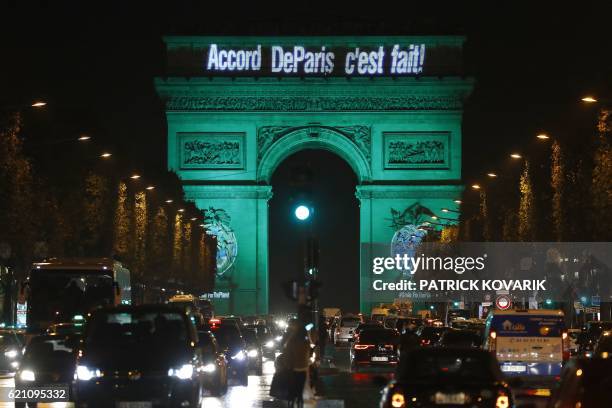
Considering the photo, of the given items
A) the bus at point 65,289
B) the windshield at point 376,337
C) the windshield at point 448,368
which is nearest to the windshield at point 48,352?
the windshield at point 448,368

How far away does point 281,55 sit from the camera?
407ft

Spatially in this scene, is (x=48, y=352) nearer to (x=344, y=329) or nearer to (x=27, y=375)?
(x=27, y=375)

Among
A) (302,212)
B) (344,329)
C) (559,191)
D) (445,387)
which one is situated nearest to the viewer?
(445,387)

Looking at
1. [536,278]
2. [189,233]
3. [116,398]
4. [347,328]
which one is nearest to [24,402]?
[116,398]

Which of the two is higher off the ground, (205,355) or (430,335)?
(430,335)

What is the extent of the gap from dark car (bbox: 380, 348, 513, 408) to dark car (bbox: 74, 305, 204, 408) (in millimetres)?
4421

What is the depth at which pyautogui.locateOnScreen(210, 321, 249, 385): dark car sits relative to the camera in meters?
42.7

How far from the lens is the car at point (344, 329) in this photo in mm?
85812

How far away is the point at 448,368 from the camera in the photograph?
22609 millimetres

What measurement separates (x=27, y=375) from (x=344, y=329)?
5574 cm

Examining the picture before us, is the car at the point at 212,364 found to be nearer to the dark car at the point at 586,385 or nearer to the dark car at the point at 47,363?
the dark car at the point at 47,363

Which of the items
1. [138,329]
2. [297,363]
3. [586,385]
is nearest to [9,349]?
[297,363]

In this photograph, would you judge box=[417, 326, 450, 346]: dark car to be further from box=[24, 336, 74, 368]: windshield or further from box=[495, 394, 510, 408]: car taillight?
box=[495, 394, 510, 408]: car taillight

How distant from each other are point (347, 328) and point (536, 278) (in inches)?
551
